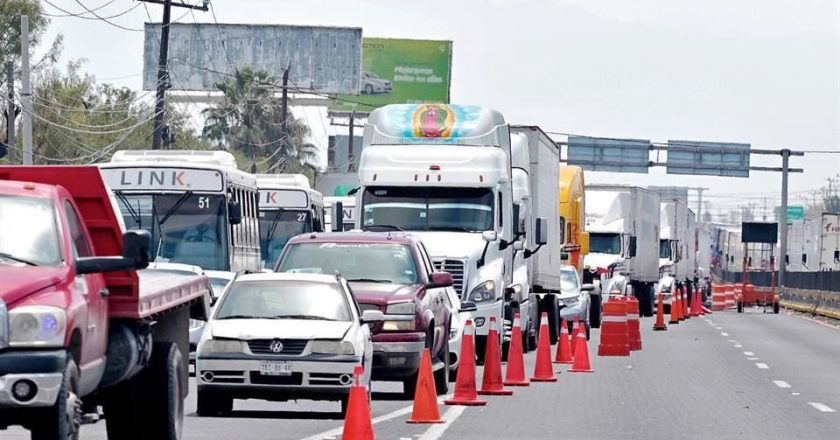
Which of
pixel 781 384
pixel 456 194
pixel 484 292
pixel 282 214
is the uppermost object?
pixel 282 214

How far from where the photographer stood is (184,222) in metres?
33.8

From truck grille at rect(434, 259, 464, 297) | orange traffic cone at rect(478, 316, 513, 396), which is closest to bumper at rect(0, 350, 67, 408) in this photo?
orange traffic cone at rect(478, 316, 513, 396)

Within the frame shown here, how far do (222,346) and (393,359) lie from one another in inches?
118

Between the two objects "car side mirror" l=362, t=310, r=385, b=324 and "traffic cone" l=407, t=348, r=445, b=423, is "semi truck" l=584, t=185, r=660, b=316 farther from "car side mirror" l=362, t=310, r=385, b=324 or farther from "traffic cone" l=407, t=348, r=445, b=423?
"traffic cone" l=407, t=348, r=445, b=423

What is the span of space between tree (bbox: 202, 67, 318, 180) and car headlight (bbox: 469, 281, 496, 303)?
74.8 meters

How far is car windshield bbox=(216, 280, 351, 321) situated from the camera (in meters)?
18.6

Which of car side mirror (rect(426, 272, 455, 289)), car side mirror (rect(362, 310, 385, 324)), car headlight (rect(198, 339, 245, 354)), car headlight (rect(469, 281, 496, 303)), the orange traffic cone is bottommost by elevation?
the orange traffic cone

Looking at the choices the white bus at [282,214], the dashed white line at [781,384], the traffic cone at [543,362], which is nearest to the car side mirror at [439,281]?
the traffic cone at [543,362]

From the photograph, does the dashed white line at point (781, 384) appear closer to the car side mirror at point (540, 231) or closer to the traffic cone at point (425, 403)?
the car side mirror at point (540, 231)

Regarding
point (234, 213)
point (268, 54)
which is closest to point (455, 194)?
point (234, 213)

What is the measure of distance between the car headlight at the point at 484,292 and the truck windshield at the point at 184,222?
6.67 metres

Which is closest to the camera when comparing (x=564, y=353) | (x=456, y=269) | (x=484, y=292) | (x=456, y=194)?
(x=456, y=269)

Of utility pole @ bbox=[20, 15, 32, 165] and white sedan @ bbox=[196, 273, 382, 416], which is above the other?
utility pole @ bbox=[20, 15, 32, 165]

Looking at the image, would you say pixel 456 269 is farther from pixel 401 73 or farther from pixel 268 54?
pixel 401 73
